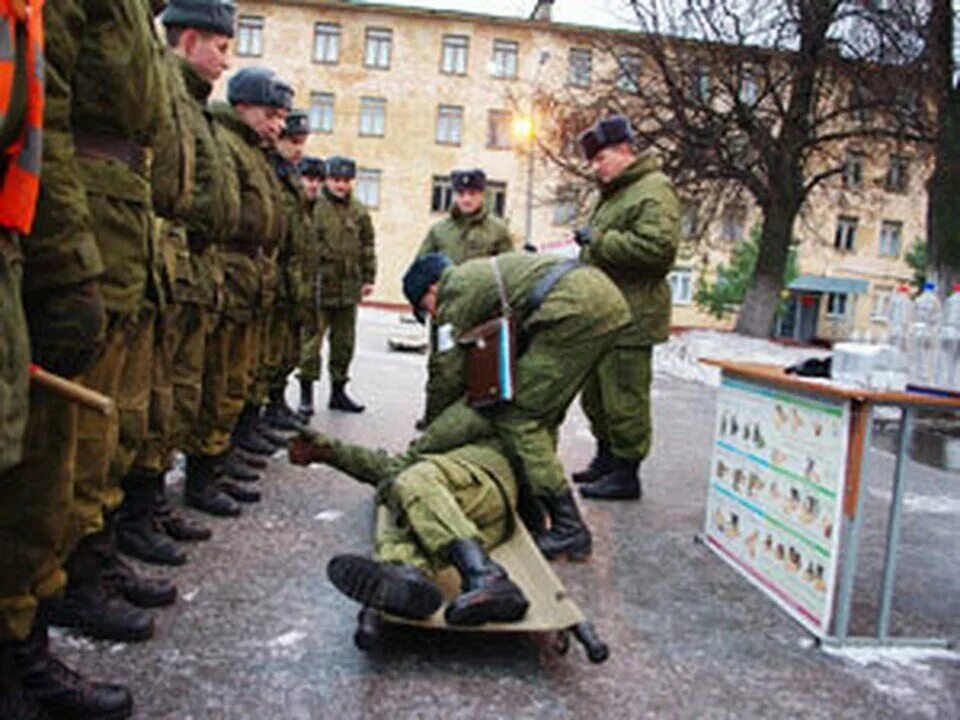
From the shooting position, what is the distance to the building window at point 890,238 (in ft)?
142

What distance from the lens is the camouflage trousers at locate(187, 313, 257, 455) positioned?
452cm

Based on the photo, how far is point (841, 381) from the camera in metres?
3.76

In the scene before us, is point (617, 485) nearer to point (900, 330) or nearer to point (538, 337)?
point (538, 337)

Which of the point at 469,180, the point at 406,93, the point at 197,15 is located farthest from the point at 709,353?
the point at 406,93

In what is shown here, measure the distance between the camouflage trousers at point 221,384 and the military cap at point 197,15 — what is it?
1.28m

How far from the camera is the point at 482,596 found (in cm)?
295

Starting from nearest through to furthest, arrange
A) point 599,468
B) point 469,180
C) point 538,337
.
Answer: point 538,337 < point 599,468 < point 469,180

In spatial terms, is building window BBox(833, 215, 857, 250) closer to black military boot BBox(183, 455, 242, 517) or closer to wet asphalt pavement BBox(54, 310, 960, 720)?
wet asphalt pavement BBox(54, 310, 960, 720)

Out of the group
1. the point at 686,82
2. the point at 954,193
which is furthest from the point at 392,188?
the point at 954,193

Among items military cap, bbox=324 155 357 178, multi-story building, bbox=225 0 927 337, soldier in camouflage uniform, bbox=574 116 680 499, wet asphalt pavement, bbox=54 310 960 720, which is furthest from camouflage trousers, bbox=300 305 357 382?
multi-story building, bbox=225 0 927 337

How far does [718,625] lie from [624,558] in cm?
88

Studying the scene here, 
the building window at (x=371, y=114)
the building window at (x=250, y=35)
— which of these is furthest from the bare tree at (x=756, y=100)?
the building window at (x=250, y=35)

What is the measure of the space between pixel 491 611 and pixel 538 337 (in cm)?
→ 163

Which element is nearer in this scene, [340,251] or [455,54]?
[340,251]
